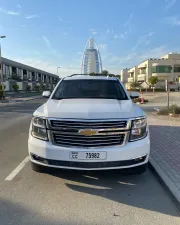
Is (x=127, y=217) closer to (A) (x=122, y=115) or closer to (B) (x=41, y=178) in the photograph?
(A) (x=122, y=115)

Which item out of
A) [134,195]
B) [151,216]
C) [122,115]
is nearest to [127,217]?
[151,216]

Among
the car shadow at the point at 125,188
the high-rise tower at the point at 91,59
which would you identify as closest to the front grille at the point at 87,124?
the car shadow at the point at 125,188

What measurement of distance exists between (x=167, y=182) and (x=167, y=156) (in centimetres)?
150

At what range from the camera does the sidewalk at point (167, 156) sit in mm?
3919

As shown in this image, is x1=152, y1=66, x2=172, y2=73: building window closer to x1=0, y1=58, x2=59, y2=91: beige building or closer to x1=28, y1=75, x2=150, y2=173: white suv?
x1=0, y1=58, x2=59, y2=91: beige building

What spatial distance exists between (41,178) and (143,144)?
1.95 m

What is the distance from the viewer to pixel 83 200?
3502 millimetres

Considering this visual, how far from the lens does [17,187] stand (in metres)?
3.91

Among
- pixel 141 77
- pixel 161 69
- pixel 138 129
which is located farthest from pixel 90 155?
pixel 141 77

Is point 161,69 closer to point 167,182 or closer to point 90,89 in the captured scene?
point 90,89

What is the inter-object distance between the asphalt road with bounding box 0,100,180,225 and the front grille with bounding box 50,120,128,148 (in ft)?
1.97

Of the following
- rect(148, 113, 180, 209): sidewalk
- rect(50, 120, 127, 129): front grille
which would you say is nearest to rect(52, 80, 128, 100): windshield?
rect(50, 120, 127, 129): front grille

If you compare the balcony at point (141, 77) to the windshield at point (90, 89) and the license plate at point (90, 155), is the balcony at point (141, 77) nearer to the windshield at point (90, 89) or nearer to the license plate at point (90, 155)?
the windshield at point (90, 89)

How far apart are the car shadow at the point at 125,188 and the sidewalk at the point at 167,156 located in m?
0.16
